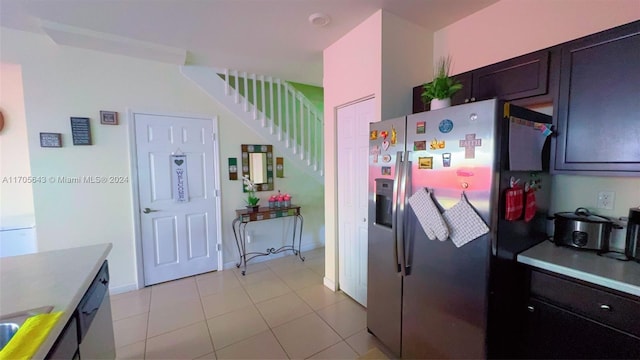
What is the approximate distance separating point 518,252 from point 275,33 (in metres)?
2.50

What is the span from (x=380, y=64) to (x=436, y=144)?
0.95 m

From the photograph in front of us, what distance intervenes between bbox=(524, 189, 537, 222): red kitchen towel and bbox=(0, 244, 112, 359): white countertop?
2124 millimetres

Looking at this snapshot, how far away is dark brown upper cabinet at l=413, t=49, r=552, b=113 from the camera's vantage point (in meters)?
1.55

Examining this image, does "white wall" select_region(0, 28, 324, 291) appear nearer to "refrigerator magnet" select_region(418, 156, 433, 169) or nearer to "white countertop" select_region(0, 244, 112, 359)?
"white countertop" select_region(0, 244, 112, 359)

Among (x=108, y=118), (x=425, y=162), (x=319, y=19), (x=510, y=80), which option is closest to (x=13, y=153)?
(x=108, y=118)

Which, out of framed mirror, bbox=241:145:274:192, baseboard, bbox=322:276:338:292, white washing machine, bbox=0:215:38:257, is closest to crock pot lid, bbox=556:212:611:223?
baseboard, bbox=322:276:338:292

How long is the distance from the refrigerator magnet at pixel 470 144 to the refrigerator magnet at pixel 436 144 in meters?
0.10

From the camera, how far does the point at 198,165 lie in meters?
3.16

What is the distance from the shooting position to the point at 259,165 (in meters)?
3.57

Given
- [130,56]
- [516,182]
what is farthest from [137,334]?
[516,182]

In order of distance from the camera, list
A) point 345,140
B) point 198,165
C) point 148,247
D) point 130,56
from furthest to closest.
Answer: point 198,165 < point 148,247 < point 130,56 < point 345,140

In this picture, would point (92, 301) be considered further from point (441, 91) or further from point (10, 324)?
point (441, 91)

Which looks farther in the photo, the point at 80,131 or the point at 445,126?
the point at 80,131

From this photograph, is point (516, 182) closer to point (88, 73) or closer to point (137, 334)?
point (137, 334)
